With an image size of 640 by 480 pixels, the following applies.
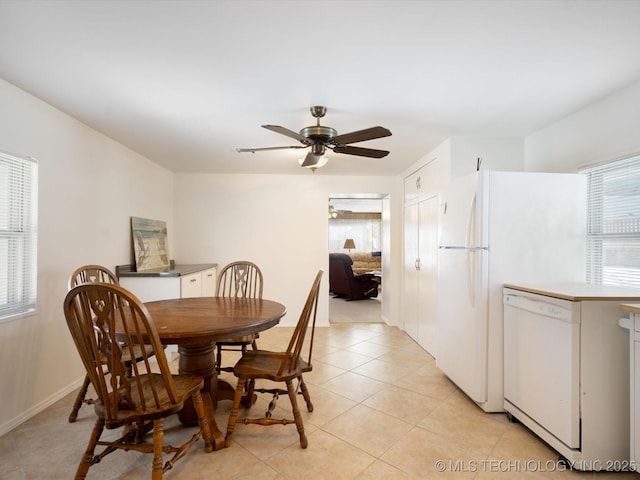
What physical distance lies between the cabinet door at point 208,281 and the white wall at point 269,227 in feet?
1.29

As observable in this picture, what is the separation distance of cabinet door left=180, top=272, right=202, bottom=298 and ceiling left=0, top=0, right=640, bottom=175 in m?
1.56

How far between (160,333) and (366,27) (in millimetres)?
1852

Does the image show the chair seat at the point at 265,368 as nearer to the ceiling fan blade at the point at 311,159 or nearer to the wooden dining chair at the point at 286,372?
the wooden dining chair at the point at 286,372

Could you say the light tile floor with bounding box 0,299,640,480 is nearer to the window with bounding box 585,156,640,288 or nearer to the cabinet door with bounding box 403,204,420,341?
the window with bounding box 585,156,640,288

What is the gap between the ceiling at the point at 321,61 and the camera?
1.50 metres

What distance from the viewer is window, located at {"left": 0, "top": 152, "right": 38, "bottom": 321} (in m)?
2.14

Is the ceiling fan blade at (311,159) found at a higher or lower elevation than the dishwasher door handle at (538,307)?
higher

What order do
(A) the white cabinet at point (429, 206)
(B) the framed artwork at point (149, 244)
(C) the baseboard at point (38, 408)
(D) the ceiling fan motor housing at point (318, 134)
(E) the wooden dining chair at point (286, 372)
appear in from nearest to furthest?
(E) the wooden dining chair at point (286, 372)
(C) the baseboard at point (38, 408)
(D) the ceiling fan motor housing at point (318, 134)
(A) the white cabinet at point (429, 206)
(B) the framed artwork at point (149, 244)

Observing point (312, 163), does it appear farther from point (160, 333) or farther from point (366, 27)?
point (160, 333)

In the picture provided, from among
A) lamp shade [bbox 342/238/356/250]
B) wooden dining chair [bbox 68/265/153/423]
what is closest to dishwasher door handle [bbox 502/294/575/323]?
wooden dining chair [bbox 68/265/153/423]

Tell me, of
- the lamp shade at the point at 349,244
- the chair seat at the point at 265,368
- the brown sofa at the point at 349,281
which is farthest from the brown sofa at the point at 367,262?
the chair seat at the point at 265,368

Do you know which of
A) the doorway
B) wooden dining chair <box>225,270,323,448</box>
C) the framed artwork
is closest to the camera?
wooden dining chair <box>225,270,323,448</box>

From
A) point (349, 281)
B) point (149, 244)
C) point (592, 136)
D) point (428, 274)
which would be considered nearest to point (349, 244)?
point (349, 281)

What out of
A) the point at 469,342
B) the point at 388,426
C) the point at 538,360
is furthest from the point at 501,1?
the point at 388,426
